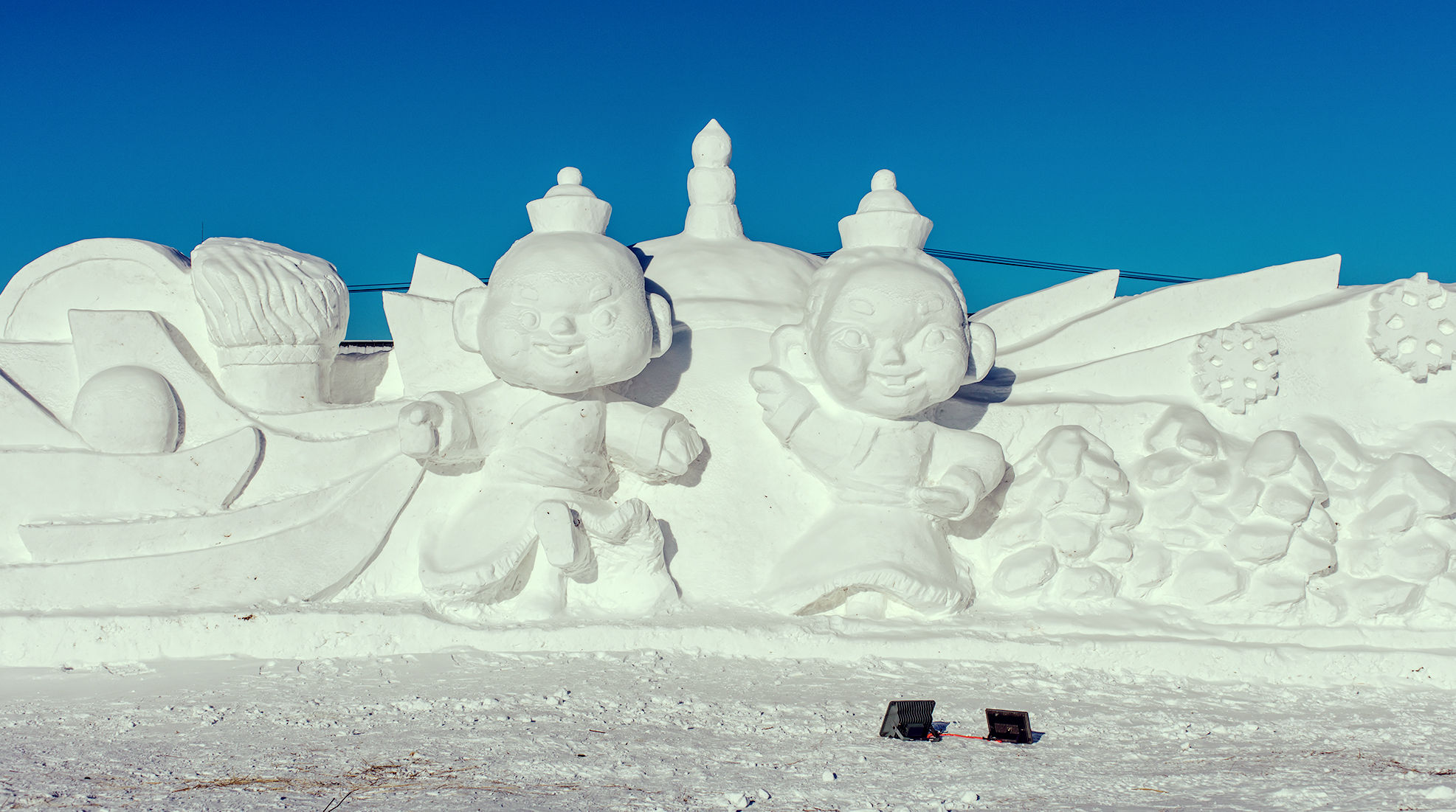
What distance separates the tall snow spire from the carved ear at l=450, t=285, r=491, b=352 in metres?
1.30

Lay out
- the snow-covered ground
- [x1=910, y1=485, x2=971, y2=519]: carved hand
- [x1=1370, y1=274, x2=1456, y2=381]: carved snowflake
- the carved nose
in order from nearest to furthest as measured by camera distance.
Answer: the snow-covered ground → the carved nose → [x1=910, y1=485, x2=971, y2=519]: carved hand → [x1=1370, y1=274, x2=1456, y2=381]: carved snowflake

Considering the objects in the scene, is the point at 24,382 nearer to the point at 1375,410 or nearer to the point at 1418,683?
the point at 1418,683

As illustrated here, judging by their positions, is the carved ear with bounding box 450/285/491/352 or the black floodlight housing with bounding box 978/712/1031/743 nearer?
the black floodlight housing with bounding box 978/712/1031/743

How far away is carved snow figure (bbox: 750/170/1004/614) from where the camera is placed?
4.23 metres

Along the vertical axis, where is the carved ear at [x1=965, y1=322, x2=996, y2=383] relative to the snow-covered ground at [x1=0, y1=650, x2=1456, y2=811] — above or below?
above

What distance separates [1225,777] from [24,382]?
4.17m

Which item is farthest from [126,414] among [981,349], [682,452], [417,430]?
[981,349]

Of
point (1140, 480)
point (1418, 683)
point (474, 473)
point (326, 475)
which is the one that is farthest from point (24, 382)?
point (1418, 683)

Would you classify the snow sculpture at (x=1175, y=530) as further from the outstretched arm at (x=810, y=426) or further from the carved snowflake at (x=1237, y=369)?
the outstretched arm at (x=810, y=426)

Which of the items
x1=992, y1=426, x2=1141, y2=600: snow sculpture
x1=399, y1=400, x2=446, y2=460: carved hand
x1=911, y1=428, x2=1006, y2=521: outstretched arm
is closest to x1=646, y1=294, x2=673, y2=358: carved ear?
x1=399, y1=400, x2=446, y2=460: carved hand

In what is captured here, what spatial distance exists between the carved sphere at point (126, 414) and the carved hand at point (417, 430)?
95 centimetres

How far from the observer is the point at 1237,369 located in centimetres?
496

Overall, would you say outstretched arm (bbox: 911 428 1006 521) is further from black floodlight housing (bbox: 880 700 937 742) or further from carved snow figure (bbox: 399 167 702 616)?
black floodlight housing (bbox: 880 700 937 742)

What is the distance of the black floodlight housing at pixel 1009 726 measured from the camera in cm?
308
